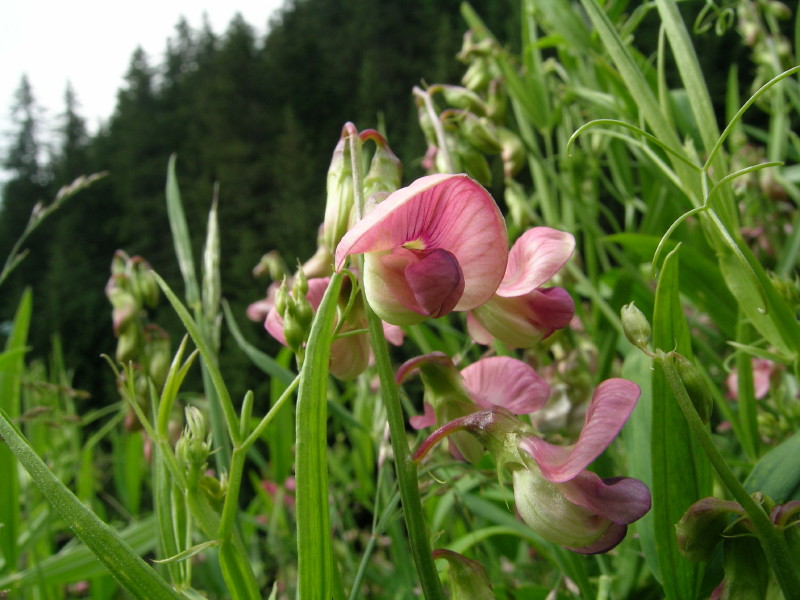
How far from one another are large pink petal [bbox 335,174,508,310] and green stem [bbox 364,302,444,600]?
0.17ft

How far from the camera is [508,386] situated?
0.35 metres

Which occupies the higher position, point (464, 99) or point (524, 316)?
point (464, 99)

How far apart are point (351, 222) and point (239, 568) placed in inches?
6.8

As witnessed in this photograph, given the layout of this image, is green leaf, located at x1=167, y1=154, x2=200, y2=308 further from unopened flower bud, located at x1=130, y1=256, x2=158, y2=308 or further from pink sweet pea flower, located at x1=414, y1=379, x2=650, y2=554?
pink sweet pea flower, located at x1=414, y1=379, x2=650, y2=554

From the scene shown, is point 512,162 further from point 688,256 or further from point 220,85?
point 220,85

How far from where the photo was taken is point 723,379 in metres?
0.86

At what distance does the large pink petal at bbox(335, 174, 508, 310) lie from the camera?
0.26 metres

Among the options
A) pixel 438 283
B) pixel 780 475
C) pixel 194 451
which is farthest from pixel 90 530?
pixel 780 475

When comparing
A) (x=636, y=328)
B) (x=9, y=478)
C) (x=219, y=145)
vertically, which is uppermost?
(x=219, y=145)

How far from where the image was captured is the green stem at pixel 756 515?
220mm

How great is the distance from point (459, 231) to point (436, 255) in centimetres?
2

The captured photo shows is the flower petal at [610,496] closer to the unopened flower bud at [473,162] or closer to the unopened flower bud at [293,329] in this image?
the unopened flower bud at [293,329]

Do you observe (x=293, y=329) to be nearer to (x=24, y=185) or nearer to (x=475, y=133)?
(x=475, y=133)

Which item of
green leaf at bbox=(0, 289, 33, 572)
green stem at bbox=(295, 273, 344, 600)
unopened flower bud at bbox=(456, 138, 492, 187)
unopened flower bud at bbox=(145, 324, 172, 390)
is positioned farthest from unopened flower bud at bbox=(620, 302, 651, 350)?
green leaf at bbox=(0, 289, 33, 572)
